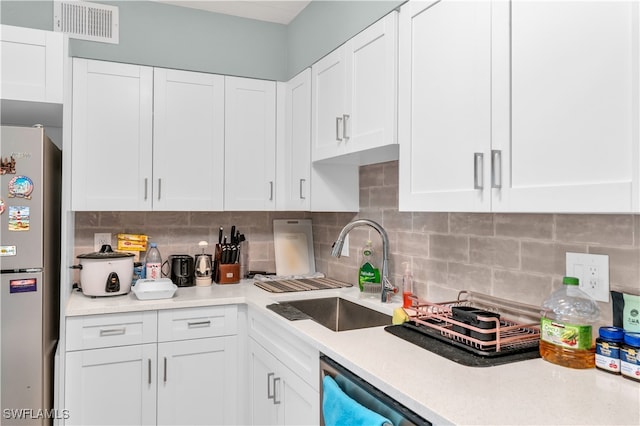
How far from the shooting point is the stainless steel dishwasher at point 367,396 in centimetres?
113

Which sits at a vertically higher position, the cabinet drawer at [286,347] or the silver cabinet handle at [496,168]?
the silver cabinet handle at [496,168]

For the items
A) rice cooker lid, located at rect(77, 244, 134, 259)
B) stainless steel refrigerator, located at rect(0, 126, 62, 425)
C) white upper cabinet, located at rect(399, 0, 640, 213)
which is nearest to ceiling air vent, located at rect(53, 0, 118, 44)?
stainless steel refrigerator, located at rect(0, 126, 62, 425)

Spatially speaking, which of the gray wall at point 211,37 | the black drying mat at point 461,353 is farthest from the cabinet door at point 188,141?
the black drying mat at point 461,353

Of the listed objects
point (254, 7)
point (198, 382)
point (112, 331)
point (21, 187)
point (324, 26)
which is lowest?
point (198, 382)

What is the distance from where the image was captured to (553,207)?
1137 mm

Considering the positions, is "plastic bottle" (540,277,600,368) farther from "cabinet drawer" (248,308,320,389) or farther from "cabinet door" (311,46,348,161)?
"cabinet door" (311,46,348,161)

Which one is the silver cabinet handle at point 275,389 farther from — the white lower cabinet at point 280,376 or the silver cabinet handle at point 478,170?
the silver cabinet handle at point 478,170

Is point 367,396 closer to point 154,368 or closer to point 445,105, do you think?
point 445,105

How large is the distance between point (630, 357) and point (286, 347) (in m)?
1.18

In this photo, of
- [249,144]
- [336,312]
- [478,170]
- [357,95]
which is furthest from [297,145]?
[478,170]

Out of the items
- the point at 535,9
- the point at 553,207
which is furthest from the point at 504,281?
the point at 535,9

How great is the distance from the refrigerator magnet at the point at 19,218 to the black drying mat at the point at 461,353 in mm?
1575

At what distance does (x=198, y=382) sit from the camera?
7.69 feet

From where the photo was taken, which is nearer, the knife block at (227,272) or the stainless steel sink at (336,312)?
the stainless steel sink at (336,312)
